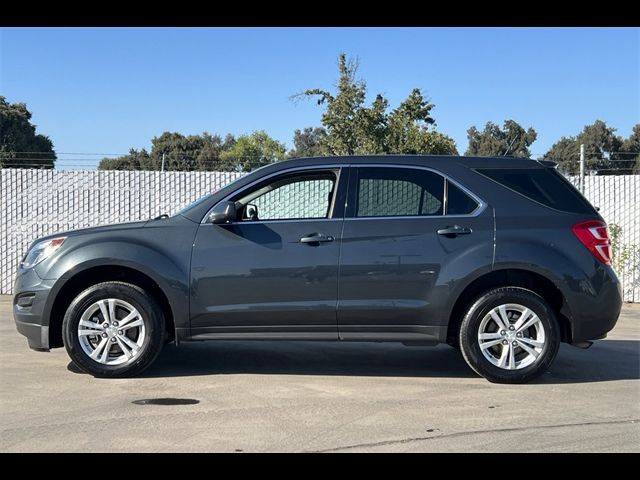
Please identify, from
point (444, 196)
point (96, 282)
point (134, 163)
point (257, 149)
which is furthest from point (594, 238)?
point (257, 149)

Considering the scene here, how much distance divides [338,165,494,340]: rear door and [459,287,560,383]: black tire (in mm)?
241

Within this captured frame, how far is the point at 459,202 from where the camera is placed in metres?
6.16

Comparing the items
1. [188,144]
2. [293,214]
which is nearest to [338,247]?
[293,214]

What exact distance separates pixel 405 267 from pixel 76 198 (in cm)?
788

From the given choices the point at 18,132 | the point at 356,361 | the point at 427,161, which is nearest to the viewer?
the point at 427,161

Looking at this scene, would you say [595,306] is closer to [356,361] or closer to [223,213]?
[356,361]

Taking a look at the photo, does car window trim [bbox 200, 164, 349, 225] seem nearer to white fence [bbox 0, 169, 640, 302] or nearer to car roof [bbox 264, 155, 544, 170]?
car roof [bbox 264, 155, 544, 170]

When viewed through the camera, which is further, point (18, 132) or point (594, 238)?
point (18, 132)

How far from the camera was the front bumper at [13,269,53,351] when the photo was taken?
19.8 ft

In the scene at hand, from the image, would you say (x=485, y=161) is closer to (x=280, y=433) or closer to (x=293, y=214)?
(x=293, y=214)

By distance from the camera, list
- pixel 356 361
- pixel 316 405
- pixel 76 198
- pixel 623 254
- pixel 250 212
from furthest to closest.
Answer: pixel 76 198 → pixel 623 254 → pixel 356 361 → pixel 250 212 → pixel 316 405

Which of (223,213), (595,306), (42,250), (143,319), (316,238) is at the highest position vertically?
(223,213)

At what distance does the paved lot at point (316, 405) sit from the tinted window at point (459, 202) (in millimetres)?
1516

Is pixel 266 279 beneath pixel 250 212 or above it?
beneath
